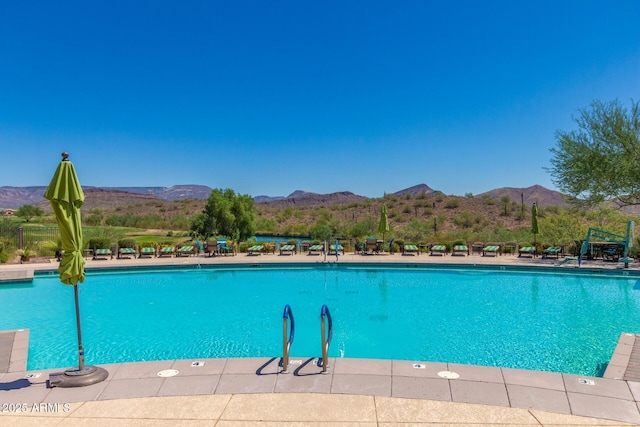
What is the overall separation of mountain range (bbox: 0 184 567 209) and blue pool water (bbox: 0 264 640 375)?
8.23 metres

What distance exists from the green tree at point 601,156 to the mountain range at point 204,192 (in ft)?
3.38

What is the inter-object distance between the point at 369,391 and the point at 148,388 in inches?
87.8

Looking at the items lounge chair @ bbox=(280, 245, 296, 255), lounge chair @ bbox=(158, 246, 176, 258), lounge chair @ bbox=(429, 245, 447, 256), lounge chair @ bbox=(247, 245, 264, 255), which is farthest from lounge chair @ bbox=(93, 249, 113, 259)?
lounge chair @ bbox=(429, 245, 447, 256)

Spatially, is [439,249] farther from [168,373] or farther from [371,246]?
[168,373]

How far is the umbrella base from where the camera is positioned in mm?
4285

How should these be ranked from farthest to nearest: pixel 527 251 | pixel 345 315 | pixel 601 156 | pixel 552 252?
pixel 527 251 < pixel 601 156 < pixel 552 252 < pixel 345 315

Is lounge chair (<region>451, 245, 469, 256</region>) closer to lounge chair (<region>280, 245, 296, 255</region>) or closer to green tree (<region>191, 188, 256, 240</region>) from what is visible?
lounge chair (<region>280, 245, 296, 255</region>)

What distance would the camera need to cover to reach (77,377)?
433 cm

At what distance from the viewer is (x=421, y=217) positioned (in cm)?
3628

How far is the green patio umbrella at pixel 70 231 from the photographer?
168 inches

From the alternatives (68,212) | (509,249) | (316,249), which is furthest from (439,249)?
(68,212)

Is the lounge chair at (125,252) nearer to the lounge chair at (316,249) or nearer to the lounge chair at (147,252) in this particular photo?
the lounge chair at (147,252)

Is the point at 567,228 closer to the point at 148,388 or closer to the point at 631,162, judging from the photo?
the point at 631,162

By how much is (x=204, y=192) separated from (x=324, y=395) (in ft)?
640
